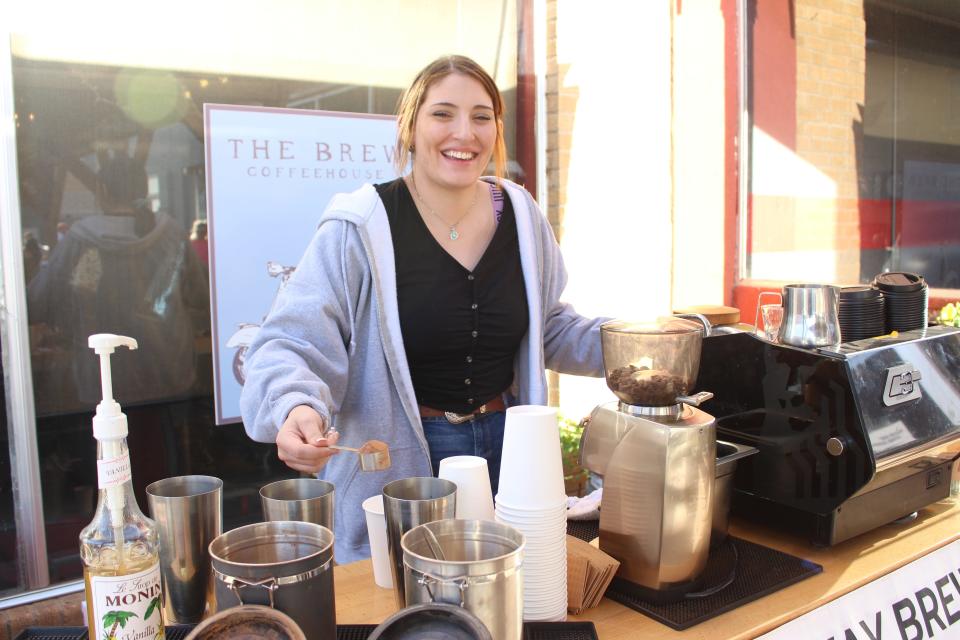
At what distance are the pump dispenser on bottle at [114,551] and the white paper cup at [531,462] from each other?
548 mm

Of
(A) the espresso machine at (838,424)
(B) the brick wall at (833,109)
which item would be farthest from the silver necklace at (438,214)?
(B) the brick wall at (833,109)

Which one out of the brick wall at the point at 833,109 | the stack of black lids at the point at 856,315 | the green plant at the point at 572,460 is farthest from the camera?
the brick wall at the point at 833,109

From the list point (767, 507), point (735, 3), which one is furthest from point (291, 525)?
point (735, 3)

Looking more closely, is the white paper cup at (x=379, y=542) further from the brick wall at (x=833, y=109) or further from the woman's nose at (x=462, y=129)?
the brick wall at (x=833, y=109)

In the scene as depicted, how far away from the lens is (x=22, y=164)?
9.43 ft

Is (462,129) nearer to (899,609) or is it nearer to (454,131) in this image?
(454,131)

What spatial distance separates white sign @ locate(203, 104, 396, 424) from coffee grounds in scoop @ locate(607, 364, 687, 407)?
2169 millimetres

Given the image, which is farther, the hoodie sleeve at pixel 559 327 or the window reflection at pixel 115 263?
the window reflection at pixel 115 263

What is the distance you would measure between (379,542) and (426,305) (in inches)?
29.2

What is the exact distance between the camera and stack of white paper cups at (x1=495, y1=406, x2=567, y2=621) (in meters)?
1.29

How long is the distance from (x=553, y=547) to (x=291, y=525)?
429 mm

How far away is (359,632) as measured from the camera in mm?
1266

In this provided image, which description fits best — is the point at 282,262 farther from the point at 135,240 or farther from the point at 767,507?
the point at 767,507

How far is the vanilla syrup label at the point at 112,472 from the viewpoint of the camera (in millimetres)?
1063
